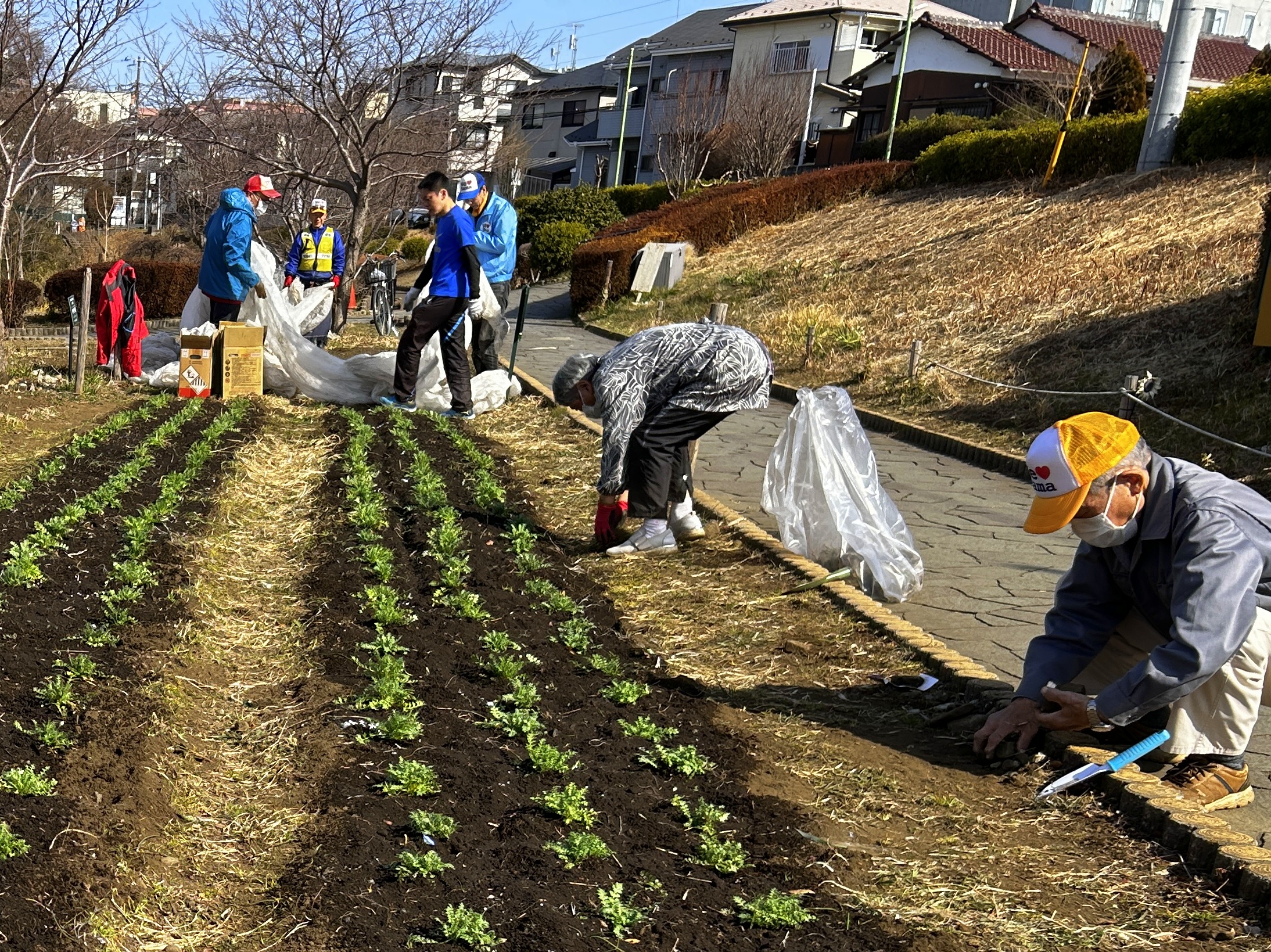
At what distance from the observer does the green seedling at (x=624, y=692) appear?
418 cm

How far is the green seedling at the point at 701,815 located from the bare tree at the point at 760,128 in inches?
1177

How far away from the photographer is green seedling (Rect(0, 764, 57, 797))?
3.12 meters

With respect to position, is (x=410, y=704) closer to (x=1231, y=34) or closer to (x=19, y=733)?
(x=19, y=733)

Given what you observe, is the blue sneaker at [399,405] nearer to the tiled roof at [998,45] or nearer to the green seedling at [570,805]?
the green seedling at [570,805]

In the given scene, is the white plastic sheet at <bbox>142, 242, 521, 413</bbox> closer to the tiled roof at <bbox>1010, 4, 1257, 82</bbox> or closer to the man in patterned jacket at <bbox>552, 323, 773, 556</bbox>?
the man in patterned jacket at <bbox>552, 323, 773, 556</bbox>

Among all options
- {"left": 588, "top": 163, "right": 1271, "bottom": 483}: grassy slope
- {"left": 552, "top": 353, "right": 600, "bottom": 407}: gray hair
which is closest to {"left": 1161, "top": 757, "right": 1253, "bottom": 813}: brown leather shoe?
{"left": 552, "top": 353, "right": 600, "bottom": 407}: gray hair

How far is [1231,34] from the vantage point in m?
46.2

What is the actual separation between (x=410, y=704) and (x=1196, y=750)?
246cm

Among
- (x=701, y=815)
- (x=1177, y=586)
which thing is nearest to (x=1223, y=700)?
(x=1177, y=586)

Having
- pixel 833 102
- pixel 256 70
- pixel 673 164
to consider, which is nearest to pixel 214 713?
pixel 256 70

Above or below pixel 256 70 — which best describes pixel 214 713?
below

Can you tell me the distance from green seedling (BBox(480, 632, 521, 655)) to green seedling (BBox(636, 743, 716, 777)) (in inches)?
38.1

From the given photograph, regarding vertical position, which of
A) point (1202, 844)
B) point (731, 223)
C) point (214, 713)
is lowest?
point (214, 713)

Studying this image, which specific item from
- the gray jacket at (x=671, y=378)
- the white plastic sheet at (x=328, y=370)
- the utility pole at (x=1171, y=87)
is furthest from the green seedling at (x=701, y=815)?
the utility pole at (x=1171, y=87)
